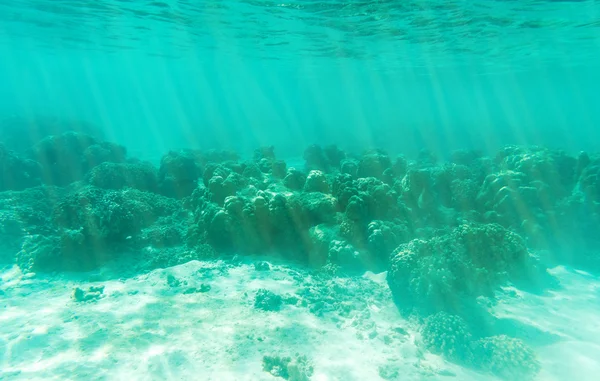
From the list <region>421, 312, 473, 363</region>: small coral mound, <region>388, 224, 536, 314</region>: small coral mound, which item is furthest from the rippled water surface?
<region>421, 312, 473, 363</region>: small coral mound

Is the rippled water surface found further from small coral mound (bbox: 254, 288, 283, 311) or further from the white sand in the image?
small coral mound (bbox: 254, 288, 283, 311)

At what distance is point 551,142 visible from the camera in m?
31.9

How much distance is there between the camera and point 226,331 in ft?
18.4

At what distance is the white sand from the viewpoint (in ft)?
16.0

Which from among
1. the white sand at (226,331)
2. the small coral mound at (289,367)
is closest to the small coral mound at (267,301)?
the white sand at (226,331)

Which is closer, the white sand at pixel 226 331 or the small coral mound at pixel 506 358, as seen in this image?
the white sand at pixel 226 331

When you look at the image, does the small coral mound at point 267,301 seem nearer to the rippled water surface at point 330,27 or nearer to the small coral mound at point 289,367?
the small coral mound at point 289,367

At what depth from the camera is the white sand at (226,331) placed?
4867mm

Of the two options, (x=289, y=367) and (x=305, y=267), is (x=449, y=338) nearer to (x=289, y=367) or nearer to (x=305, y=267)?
(x=289, y=367)

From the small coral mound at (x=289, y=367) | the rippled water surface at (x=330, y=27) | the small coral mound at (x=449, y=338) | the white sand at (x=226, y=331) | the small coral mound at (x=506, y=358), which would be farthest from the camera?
the rippled water surface at (x=330, y=27)

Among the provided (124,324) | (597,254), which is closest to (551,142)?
(597,254)

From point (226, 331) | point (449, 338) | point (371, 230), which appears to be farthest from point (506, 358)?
point (226, 331)

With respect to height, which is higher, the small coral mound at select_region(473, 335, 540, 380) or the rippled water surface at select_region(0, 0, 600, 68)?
the rippled water surface at select_region(0, 0, 600, 68)

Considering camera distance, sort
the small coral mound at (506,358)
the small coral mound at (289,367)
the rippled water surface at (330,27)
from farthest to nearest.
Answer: the rippled water surface at (330,27)
the small coral mound at (506,358)
the small coral mound at (289,367)
